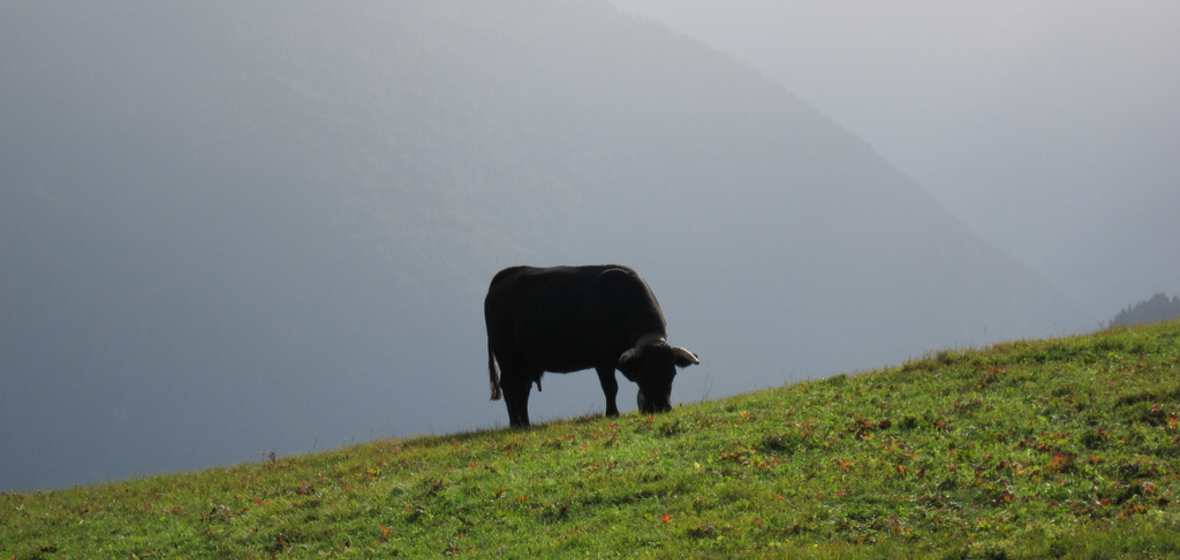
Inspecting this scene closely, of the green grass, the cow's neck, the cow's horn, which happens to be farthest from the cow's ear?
the green grass

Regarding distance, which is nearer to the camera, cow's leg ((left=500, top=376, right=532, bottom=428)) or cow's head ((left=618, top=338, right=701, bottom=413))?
cow's head ((left=618, top=338, right=701, bottom=413))

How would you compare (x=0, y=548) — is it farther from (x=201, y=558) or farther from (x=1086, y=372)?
(x=1086, y=372)

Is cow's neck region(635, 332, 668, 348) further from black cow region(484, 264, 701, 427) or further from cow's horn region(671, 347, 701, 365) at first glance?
cow's horn region(671, 347, 701, 365)

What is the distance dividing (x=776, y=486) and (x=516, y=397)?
1006cm

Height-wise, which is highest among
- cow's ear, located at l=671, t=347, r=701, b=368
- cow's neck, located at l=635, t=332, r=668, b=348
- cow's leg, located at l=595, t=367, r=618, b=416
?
cow's neck, located at l=635, t=332, r=668, b=348

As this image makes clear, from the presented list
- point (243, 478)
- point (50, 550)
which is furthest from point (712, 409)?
point (50, 550)

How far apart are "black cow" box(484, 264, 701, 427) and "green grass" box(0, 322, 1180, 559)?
3.82ft

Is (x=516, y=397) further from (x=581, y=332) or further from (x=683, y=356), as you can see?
(x=683, y=356)

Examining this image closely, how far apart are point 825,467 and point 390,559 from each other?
5.04 metres

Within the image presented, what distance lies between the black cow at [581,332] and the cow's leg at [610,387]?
19 millimetres

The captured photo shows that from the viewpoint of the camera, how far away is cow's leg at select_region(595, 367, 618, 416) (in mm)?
19062

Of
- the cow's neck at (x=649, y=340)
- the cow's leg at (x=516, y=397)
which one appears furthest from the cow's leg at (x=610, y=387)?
the cow's leg at (x=516, y=397)

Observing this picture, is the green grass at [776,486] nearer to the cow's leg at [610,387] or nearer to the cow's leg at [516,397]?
the cow's leg at [610,387]

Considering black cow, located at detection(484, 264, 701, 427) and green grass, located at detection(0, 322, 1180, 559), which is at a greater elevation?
black cow, located at detection(484, 264, 701, 427)
